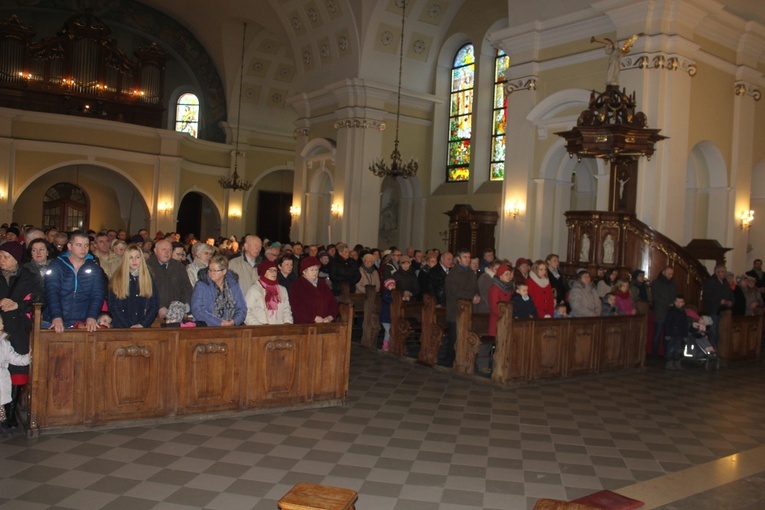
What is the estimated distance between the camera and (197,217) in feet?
92.2

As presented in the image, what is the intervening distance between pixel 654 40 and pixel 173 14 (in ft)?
62.1

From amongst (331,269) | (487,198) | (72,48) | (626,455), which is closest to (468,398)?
(626,455)

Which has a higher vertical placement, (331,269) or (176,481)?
→ (331,269)

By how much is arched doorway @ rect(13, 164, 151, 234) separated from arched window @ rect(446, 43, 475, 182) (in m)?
Result: 11.2

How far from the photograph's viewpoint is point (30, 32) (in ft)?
73.2

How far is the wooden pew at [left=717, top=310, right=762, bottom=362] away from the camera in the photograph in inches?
441

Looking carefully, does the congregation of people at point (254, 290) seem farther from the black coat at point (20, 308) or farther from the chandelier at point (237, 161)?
the chandelier at point (237, 161)

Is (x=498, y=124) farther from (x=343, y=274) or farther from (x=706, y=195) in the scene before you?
(x=343, y=274)

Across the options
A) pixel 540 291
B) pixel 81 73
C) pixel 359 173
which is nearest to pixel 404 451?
pixel 540 291

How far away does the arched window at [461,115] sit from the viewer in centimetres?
2086

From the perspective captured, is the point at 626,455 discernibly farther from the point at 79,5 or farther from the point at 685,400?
the point at 79,5

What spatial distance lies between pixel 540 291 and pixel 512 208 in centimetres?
627

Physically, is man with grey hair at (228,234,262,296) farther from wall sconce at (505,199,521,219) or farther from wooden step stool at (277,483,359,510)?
wall sconce at (505,199,521,219)

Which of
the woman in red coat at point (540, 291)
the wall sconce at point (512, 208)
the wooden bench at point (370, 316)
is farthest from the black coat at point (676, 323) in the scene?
the wall sconce at point (512, 208)
